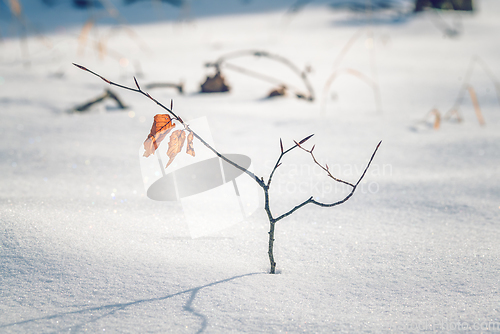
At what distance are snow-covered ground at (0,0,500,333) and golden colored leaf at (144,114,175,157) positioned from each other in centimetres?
25

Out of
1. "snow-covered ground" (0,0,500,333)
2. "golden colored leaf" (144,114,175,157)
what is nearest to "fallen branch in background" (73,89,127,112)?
"snow-covered ground" (0,0,500,333)

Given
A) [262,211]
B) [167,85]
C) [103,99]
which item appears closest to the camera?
[262,211]

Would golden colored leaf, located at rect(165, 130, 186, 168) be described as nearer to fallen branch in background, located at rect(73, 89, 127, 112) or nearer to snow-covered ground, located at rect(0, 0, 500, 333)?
snow-covered ground, located at rect(0, 0, 500, 333)

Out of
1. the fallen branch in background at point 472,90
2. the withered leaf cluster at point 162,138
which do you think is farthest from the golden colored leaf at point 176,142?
the fallen branch in background at point 472,90

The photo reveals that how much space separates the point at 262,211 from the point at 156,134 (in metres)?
0.44

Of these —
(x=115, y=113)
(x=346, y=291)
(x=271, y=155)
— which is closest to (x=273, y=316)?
(x=346, y=291)

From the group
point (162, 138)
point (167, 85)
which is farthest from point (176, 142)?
point (167, 85)

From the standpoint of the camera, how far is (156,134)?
653 mm

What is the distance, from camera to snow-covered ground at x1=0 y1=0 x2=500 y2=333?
66 centimetres

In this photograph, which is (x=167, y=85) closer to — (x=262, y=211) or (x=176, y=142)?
(x=262, y=211)

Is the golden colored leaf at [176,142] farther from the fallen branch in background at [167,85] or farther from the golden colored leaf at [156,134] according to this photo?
the fallen branch in background at [167,85]

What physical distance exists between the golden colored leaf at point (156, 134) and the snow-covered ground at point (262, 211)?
25 centimetres

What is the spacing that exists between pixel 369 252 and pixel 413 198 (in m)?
0.34

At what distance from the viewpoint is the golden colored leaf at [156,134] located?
65 centimetres
